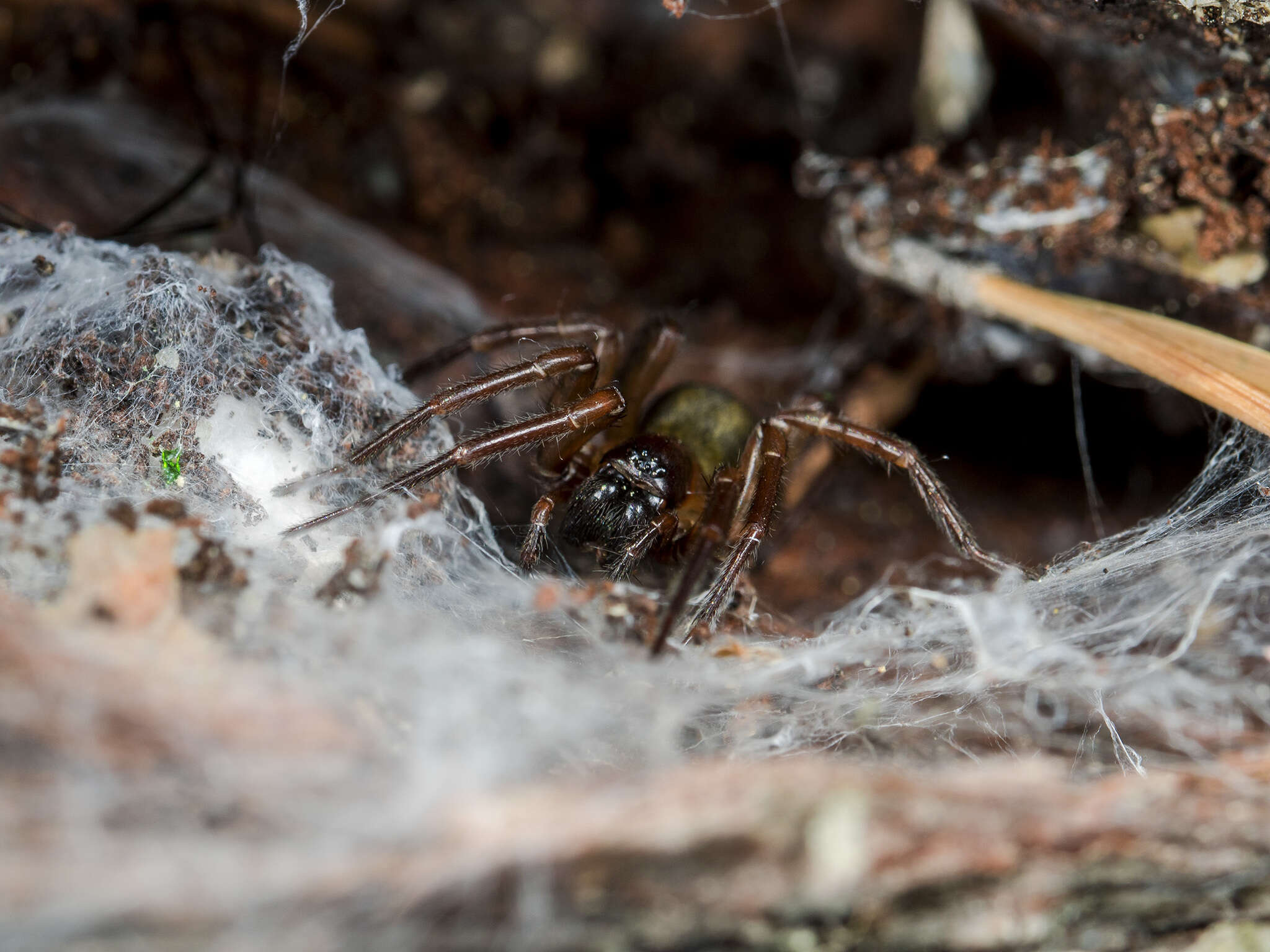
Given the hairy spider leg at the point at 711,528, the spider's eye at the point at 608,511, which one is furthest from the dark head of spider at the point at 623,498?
the hairy spider leg at the point at 711,528

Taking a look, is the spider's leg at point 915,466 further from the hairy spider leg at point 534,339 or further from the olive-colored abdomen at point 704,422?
the hairy spider leg at point 534,339

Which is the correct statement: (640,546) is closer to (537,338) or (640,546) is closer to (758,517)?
(758,517)

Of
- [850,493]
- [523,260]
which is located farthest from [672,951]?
[523,260]

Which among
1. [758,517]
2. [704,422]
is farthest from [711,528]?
[704,422]

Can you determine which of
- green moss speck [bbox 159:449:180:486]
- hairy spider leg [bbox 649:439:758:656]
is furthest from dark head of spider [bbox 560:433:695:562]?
green moss speck [bbox 159:449:180:486]

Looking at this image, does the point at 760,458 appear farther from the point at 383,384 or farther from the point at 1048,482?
the point at 1048,482

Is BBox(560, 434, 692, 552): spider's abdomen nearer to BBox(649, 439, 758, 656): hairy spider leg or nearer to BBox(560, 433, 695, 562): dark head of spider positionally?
BBox(560, 433, 695, 562): dark head of spider
